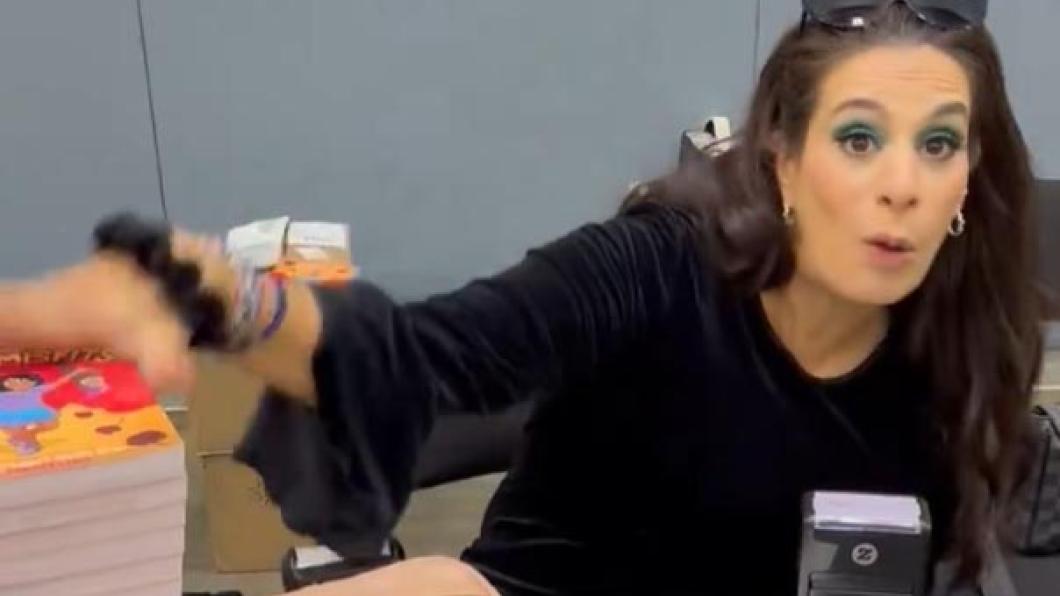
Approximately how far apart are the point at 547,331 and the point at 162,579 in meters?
0.38

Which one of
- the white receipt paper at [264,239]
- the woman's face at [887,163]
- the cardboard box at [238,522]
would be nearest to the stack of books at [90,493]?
the woman's face at [887,163]

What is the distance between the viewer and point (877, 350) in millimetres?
1303

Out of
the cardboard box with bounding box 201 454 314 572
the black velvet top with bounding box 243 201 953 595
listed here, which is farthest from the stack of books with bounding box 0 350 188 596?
the cardboard box with bounding box 201 454 314 572

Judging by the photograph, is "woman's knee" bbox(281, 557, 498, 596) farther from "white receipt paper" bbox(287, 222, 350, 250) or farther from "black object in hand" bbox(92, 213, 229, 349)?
"white receipt paper" bbox(287, 222, 350, 250)

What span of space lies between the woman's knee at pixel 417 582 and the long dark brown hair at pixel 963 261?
0.58 meters

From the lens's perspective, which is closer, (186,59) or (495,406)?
(495,406)

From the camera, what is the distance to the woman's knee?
28.2 inches

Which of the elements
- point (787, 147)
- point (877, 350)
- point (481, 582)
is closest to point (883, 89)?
point (787, 147)

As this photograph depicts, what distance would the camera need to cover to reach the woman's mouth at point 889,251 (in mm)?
1164

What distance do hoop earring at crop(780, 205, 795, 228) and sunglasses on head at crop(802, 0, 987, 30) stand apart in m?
0.15

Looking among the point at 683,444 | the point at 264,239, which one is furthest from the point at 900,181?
the point at 264,239

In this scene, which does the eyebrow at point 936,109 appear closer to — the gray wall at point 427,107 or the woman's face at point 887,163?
the woman's face at point 887,163

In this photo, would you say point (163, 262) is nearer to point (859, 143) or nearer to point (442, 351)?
point (442, 351)

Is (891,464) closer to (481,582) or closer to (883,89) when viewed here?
(883,89)
